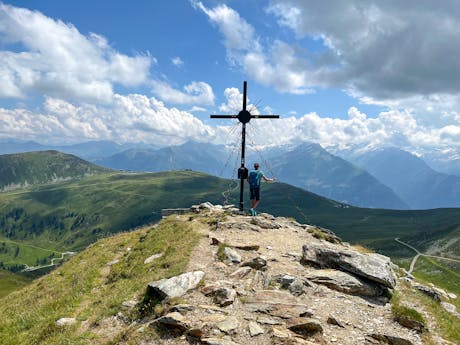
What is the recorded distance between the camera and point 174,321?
13578mm

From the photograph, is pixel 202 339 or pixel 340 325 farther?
pixel 340 325

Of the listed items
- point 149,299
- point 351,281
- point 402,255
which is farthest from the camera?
point 402,255

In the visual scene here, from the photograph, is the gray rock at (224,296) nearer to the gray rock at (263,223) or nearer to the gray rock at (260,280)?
the gray rock at (260,280)

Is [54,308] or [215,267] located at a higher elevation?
[215,267]

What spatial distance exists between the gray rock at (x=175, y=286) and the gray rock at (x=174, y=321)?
2.25 meters

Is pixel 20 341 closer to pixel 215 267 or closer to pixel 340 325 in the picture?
pixel 215 267

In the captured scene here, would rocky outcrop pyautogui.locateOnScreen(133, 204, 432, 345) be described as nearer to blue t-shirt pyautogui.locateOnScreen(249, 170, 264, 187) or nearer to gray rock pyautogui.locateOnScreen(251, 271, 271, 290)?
gray rock pyautogui.locateOnScreen(251, 271, 271, 290)

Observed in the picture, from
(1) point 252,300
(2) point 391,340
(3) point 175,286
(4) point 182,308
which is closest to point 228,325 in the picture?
(4) point 182,308

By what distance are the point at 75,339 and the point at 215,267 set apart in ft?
26.5

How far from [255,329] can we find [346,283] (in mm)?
7648

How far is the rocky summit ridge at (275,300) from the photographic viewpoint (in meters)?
13.2

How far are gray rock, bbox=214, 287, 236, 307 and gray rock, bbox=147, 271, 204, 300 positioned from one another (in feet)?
5.36

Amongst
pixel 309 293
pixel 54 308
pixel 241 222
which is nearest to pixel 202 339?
pixel 309 293

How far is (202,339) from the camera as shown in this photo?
41.4 ft
